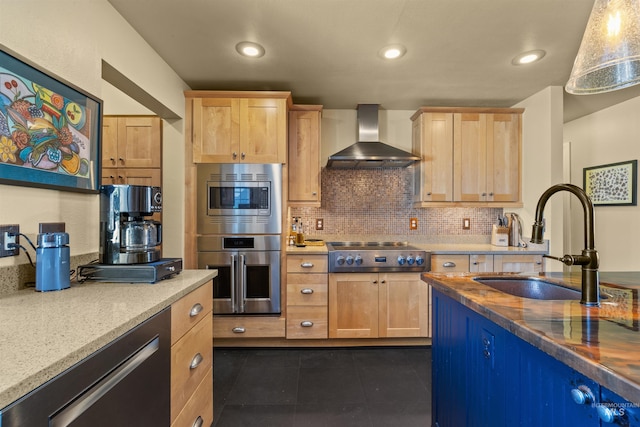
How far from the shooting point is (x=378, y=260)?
2.58 meters

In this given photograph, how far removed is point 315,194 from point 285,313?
1156mm

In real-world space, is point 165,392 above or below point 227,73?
below

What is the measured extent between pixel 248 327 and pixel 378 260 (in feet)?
4.28

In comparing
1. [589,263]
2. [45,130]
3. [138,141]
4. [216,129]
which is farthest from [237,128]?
[589,263]

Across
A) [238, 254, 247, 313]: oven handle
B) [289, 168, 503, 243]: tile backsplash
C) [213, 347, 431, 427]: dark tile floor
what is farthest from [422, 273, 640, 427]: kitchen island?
[289, 168, 503, 243]: tile backsplash

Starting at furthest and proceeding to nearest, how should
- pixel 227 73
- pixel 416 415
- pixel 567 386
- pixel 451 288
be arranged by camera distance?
1. pixel 227 73
2. pixel 416 415
3. pixel 451 288
4. pixel 567 386

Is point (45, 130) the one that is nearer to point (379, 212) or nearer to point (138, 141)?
point (138, 141)

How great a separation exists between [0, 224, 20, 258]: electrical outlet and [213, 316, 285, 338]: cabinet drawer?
1658mm

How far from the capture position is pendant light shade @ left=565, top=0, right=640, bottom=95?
93 cm

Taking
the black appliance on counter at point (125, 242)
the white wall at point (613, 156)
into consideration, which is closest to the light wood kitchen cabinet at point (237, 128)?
the black appliance on counter at point (125, 242)

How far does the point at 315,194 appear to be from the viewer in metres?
2.86

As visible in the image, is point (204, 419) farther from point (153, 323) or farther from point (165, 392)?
point (153, 323)

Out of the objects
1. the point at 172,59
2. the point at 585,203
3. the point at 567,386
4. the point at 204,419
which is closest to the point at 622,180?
the point at 585,203

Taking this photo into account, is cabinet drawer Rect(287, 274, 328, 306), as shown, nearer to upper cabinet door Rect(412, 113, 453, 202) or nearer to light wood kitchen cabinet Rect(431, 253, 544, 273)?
light wood kitchen cabinet Rect(431, 253, 544, 273)
